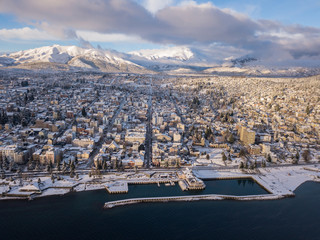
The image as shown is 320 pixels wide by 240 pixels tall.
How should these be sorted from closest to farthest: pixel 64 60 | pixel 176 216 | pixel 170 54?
pixel 176 216 → pixel 64 60 → pixel 170 54

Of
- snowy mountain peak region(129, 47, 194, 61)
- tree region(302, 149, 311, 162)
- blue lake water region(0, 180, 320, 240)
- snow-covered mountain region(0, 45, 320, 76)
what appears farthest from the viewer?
snowy mountain peak region(129, 47, 194, 61)

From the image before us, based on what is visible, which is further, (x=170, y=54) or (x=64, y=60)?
(x=170, y=54)

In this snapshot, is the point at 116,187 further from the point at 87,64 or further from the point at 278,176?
the point at 87,64

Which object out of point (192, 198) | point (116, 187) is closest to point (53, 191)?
point (116, 187)

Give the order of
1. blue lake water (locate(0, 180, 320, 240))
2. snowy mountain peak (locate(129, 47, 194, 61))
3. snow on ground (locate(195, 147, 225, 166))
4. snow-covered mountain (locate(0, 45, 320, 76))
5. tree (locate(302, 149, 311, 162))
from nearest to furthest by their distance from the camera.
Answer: blue lake water (locate(0, 180, 320, 240)) < snow on ground (locate(195, 147, 225, 166)) < tree (locate(302, 149, 311, 162)) < snow-covered mountain (locate(0, 45, 320, 76)) < snowy mountain peak (locate(129, 47, 194, 61))

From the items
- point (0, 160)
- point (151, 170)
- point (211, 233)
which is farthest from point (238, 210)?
point (0, 160)

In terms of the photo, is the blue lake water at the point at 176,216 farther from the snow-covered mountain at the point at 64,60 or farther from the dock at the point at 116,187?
the snow-covered mountain at the point at 64,60

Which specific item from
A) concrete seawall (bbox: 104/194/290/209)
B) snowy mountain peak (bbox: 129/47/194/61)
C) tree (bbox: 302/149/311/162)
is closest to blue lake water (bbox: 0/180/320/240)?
concrete seawall (bbox: 104/194/290/209)

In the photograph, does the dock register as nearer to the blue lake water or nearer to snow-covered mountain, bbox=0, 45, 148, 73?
the blue lake water

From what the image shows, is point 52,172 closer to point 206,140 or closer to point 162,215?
point 162,215
